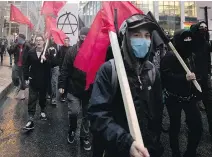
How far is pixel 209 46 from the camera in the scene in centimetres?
474

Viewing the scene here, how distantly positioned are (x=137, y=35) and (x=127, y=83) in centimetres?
48

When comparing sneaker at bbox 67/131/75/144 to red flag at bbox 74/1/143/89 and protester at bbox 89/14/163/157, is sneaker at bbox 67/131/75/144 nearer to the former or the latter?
red flag at bbox 74/1/143/89

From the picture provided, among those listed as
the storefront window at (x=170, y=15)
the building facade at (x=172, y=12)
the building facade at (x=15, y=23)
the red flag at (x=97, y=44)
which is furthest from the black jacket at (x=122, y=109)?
the storefront window at (x=170, y=15)

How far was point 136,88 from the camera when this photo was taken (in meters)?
2.06

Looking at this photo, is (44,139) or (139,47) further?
(44,139)

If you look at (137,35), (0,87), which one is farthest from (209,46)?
(0,87)

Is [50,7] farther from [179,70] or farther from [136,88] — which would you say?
[136,88]

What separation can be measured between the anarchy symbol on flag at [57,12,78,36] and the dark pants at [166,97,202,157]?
5.72 metres

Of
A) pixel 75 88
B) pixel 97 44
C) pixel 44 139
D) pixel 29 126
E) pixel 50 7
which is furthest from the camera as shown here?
pixel 50 7

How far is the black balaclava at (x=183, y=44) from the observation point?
3969 millimetres

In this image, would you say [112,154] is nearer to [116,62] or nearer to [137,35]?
[116,62]

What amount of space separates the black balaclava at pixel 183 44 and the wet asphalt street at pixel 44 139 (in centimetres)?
147

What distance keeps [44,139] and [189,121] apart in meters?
2.45

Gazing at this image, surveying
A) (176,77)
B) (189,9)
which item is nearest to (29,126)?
(176,77)
